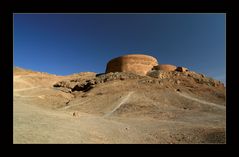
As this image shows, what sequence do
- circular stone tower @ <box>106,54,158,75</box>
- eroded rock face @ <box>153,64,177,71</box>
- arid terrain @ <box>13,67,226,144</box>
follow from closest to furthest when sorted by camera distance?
arid terrain @ <box>13,67,226,144</box> → circular stone tower @ <box>106,54,158,75</box> → eroded rock face @ <box>153,64,177,71</box>

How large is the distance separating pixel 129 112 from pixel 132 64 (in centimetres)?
2110

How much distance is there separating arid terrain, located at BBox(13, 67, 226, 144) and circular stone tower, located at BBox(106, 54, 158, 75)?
6.85m

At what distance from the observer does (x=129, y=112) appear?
A: 635 inches

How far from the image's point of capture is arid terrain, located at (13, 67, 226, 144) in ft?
23.6

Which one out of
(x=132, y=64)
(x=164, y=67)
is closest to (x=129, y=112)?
(x=132, y=64)

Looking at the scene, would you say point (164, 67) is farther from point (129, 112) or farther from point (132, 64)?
point (129, 112)

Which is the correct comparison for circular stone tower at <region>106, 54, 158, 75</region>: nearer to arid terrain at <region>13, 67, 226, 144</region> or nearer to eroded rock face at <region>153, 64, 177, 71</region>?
eroded rock face at <region>153, 64, 177, 71</region>

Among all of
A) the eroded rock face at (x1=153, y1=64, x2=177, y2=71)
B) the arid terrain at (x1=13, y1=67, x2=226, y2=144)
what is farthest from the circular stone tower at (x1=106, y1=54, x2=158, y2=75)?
the arid terrain at (x1=13, y1=67, x2=226, y2=144)

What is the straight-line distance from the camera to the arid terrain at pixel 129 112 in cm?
719

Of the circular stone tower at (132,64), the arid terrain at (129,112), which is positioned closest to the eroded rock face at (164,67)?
the circular stone tower at (132,64)

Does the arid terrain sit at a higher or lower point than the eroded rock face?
lower

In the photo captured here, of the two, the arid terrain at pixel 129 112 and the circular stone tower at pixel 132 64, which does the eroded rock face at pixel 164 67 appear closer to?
the circular stone tower at pixel 132 64
